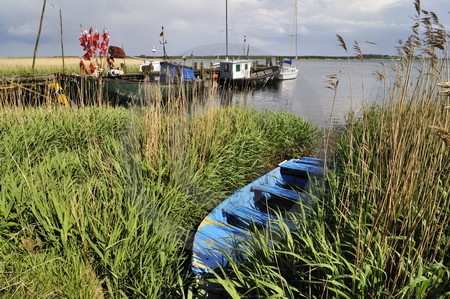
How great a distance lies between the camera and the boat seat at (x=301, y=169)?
14.4ft

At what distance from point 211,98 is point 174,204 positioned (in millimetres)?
2390

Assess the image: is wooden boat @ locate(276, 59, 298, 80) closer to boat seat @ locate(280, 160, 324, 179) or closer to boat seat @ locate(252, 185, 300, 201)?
boat seat @ locate(280, 160, 324, 179)

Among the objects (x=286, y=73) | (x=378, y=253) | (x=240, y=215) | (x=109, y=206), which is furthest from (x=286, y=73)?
(x=378, y=253)

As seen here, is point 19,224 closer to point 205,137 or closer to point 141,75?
point 205,137

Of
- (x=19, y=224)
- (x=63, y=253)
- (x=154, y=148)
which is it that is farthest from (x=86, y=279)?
(x=154, y=148)

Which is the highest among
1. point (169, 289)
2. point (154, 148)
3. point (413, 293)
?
point (154, 148)

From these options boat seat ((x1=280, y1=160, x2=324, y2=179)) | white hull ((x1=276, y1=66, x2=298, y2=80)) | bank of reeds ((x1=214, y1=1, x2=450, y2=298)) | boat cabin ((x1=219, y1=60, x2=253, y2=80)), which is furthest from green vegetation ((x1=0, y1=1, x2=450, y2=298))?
white hull ((x1=276, y1=66, x2=298, y2=80))

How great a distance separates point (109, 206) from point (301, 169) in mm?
2867

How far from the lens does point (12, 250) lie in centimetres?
242

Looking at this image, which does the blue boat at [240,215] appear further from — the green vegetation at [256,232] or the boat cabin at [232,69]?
the boat cabin at [232,69]

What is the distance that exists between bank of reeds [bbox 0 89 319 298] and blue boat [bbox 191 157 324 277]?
0.62ft

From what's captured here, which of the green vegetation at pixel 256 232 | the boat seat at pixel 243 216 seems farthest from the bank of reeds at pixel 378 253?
the boat seat at pixel 243 216

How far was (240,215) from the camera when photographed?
329cm

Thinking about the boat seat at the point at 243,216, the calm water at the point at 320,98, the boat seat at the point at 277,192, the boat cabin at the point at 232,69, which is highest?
the boat cabin at the point at 232,69
